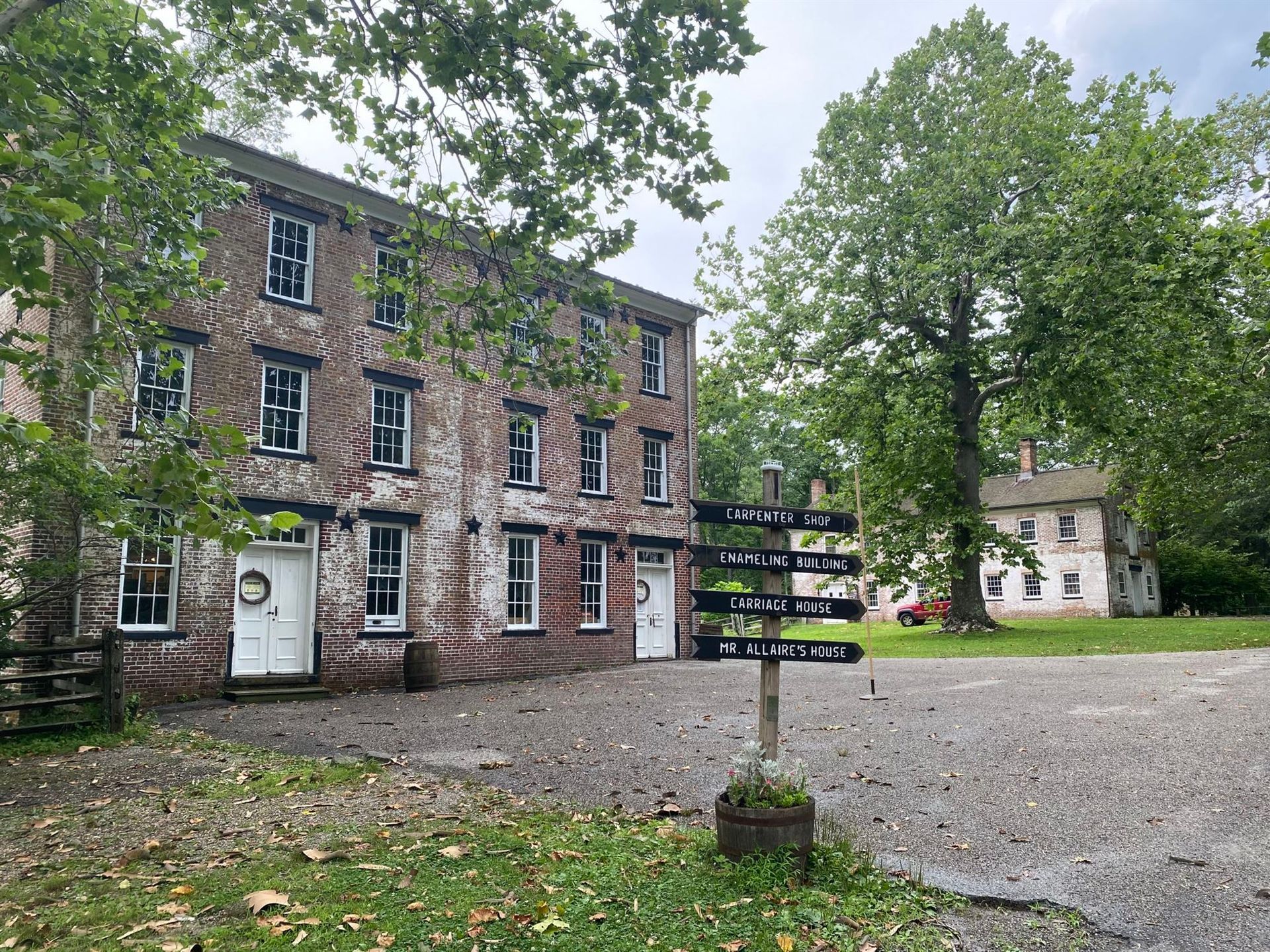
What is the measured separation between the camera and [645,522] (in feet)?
71.9

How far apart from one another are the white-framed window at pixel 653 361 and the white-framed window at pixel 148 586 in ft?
40.4

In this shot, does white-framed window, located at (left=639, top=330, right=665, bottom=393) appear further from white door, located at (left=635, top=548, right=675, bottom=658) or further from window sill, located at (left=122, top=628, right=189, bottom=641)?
window sill, located at (left=122, top=628, right=189, bottom=641)

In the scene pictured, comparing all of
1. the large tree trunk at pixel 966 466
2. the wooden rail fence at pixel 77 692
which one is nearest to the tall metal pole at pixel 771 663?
the wooden rail fence at pixel 77 692

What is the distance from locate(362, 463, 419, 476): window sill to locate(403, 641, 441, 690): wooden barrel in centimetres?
344

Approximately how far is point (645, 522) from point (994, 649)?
920 cm

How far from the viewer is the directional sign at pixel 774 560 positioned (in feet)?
18.9

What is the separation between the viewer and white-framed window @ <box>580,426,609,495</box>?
21.1 m

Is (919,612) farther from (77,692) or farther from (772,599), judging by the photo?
(772,599)

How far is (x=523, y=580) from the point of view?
19234 millimetres

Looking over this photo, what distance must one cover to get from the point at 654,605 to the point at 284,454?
10330 mm

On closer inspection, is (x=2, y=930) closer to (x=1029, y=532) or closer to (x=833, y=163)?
(x=833, y=163)

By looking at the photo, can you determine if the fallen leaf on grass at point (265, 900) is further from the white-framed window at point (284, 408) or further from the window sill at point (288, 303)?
the window sill at point (288, 303)

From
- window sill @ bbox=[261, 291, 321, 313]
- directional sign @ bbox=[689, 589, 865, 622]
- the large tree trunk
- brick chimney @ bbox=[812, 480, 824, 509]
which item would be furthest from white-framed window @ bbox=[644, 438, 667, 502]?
brick chimney @ bbox=[812, 480, 824, 509]

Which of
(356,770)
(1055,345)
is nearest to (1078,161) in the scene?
(1055,345)
